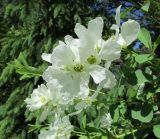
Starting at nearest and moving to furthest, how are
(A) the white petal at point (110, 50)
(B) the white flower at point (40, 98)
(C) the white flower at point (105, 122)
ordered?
(A) the white petal at point (110, 50) → (B) the white flower at point (40, 98) → (C) the white flower at point (105, 122)

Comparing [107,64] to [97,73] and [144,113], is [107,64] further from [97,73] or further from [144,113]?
[144,113]

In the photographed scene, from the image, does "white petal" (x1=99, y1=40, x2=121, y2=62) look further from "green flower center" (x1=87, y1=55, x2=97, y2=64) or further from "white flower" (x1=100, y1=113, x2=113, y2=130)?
"white flower" (x1=100, y1=113, x2=113, y2=130)

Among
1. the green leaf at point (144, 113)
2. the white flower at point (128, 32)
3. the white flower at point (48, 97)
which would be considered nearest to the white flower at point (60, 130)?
the white flower at point (48, 97)

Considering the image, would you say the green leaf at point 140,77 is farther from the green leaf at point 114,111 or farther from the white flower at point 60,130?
the white flower at point 60,130

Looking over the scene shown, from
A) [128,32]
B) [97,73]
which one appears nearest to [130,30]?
[128,32]

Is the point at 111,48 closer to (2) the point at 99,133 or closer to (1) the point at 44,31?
(2) the point at 99,133

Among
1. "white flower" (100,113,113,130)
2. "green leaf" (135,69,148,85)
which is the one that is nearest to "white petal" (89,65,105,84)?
"green leaf" (135,69,148,85)
